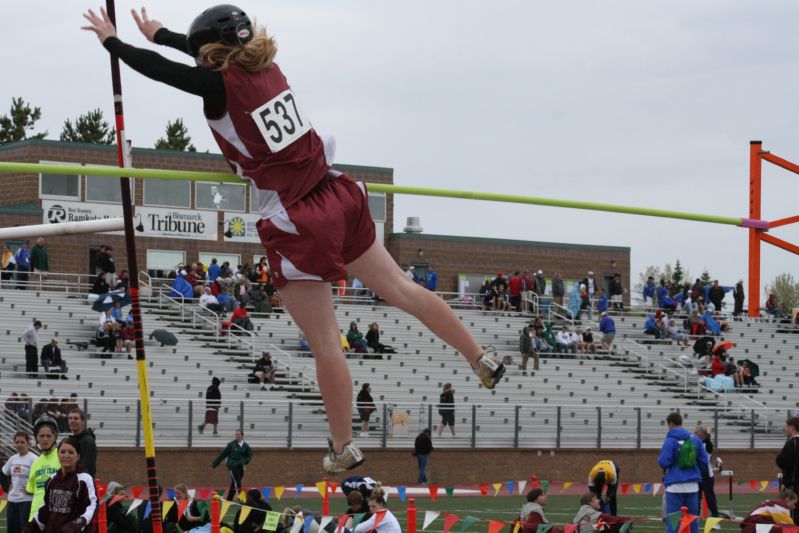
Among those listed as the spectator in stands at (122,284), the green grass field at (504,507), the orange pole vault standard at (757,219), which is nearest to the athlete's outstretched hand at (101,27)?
the orange pole vault standard at (757,219)

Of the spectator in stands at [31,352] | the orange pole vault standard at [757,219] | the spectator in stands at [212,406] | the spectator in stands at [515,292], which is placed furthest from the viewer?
the spectator in stands at [515,292]

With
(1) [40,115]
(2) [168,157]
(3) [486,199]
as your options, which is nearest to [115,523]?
(3) [486,199]

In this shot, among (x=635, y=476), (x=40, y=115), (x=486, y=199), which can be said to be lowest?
(x=635, y=476)

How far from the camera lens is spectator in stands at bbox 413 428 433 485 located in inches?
835

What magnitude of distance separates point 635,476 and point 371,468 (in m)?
4.75

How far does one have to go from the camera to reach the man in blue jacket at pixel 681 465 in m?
12.2

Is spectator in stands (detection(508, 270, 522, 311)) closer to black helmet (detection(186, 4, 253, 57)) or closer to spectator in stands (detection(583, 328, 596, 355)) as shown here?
spectator in stands (detection(583, 328, 596, 355))

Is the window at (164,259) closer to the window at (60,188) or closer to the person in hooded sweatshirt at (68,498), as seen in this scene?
the window at (60,188)

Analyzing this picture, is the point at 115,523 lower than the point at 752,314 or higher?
lower

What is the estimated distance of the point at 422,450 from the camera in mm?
21281

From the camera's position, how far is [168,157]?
33.3 m

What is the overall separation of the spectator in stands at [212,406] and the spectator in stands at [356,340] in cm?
470

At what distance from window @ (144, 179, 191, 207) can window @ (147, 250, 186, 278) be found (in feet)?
3.77

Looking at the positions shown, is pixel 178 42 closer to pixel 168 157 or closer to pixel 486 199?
pixel 486 199
